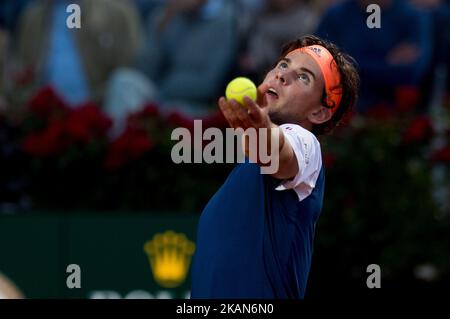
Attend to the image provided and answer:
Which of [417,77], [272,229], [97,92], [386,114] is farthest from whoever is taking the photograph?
[97,92]

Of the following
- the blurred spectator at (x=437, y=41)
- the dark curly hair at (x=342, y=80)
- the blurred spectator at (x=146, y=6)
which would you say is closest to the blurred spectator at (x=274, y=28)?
the blurred spectator at (x=437, y=41)

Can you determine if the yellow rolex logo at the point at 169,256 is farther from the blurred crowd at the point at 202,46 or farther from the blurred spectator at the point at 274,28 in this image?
the blurred spectator at the point at 274,28

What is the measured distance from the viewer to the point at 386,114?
24.0 ft

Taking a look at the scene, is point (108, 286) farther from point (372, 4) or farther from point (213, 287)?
point (213, 287)

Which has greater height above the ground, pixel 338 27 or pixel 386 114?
pixel 338 27

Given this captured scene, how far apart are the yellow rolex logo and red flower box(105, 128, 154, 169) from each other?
0.67 m

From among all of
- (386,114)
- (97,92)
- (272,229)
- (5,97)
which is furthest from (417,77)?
(272,229)

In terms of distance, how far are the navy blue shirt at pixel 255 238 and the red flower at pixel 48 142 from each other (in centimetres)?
389

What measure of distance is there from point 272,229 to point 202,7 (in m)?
5.00

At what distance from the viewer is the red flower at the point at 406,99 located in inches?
288

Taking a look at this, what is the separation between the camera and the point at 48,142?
23.9ft

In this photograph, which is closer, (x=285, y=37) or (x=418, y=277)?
(x=418, y=277)

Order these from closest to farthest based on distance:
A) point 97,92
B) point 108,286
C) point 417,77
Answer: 1. point 108,286
2. point 417,77
3. point 97,92

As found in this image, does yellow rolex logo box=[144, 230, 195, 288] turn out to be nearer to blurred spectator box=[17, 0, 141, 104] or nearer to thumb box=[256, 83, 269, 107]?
blurred spectator box=[17, 0, 141, 104]
